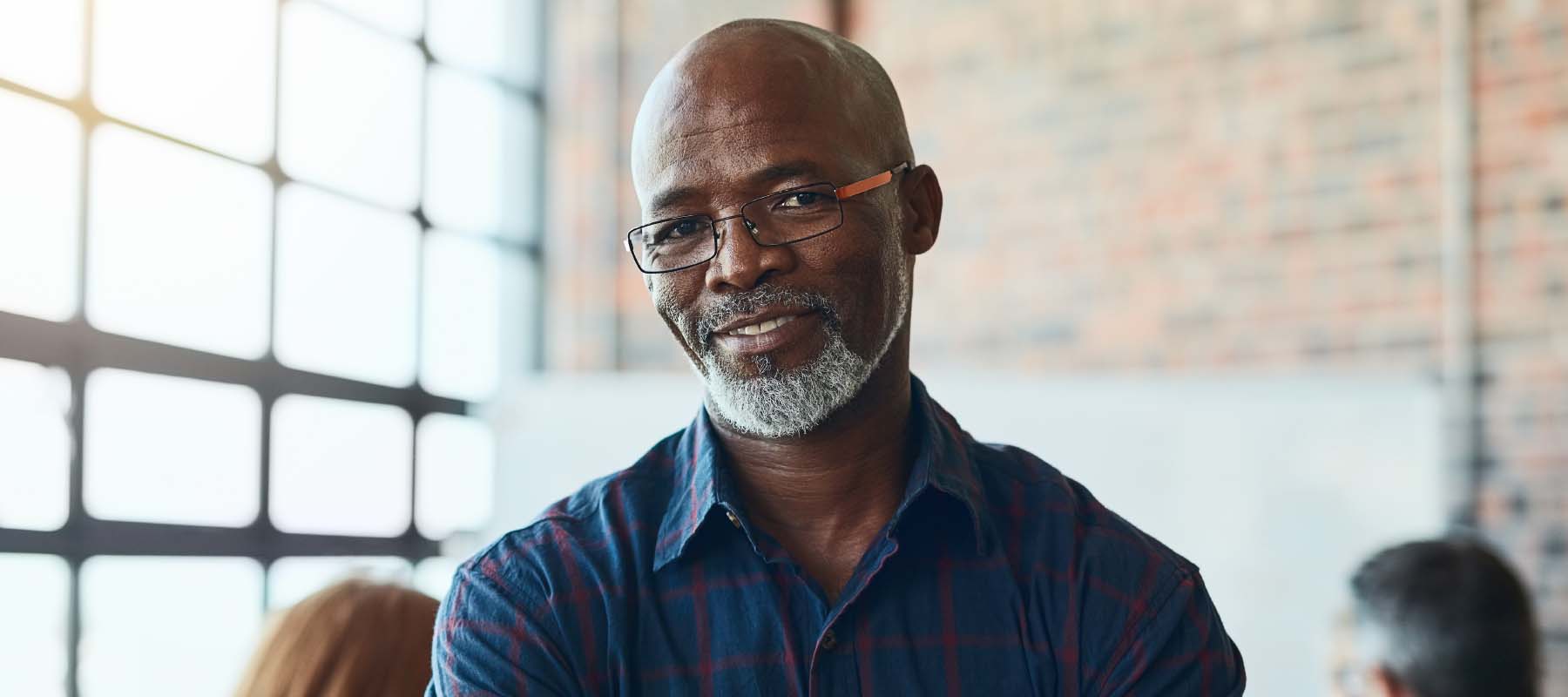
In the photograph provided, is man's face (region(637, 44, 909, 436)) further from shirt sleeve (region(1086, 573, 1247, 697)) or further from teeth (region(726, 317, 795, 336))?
shirt sleeve (region(1086, 573, 1247, 697))

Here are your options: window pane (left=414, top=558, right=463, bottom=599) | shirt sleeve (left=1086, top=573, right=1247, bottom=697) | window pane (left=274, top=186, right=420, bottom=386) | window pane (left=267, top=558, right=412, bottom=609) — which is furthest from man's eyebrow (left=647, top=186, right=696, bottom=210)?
window pane (left=414, top=558, right=463, bottom=599)

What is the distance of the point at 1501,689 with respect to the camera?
2104 mm

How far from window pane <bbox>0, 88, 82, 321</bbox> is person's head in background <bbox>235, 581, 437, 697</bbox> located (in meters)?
1.75

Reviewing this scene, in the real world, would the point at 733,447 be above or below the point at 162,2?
below

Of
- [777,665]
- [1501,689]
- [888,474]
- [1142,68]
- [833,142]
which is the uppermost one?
[1142,68]

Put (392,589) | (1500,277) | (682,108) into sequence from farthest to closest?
1. (1500,277)
2. (392,589)
3. (682,108)

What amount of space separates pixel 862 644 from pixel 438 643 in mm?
396

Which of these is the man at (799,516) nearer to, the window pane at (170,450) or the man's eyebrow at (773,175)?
the man's eyebrow at (773,175)

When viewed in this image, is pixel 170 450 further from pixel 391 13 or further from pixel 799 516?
pixel 799 516

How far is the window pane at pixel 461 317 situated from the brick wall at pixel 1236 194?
1.52 feet

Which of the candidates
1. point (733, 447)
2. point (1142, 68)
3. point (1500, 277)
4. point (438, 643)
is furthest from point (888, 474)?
point (1142, 68)

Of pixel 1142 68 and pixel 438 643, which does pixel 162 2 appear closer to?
pixel 1142 68

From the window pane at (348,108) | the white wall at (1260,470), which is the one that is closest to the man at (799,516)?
the white wall at (1260,470)

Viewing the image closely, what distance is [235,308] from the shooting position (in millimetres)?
4039
